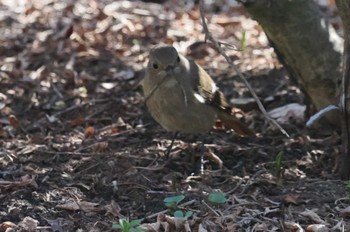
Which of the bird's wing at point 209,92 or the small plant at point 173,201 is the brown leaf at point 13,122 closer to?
the bird's wing at point 209,92

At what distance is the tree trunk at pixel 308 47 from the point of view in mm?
5113

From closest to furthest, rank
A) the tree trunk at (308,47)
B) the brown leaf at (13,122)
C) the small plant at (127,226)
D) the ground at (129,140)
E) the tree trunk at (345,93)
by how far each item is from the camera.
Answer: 1. the small plant at (127,226)
2. the ground at (129,140)
3. the tree trunk at (345,93)
4. the tree trunk at (308,47)
5. the brown leaf at (13,122)

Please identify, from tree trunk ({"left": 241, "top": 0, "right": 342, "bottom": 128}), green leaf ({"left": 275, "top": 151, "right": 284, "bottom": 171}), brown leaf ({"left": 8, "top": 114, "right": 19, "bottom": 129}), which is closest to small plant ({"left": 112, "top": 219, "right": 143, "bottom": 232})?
green leaf ({"left": 275, "top": 151, "right": 284, "bottom": 171})

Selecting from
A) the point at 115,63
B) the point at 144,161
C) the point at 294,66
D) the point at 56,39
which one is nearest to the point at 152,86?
the point at 144,161

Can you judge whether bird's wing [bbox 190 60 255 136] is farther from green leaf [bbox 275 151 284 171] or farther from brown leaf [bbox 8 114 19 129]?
brown leaf [bbox 8 114 19 129]

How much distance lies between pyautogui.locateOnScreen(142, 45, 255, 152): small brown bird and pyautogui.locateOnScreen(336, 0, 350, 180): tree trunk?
87cm

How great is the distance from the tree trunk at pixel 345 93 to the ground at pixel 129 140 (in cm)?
12

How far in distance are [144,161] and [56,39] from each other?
2.45 metres

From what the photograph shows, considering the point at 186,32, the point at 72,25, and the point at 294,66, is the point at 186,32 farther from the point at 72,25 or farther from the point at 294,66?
the point at 294,66

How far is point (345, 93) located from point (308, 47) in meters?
0.64

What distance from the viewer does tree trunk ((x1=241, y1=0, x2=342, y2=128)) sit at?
5.11 m

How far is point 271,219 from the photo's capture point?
425 centimetres

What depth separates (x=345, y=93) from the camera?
474cm

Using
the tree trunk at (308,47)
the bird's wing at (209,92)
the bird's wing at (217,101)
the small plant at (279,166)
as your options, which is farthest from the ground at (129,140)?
the tree trunk at (308,47)
